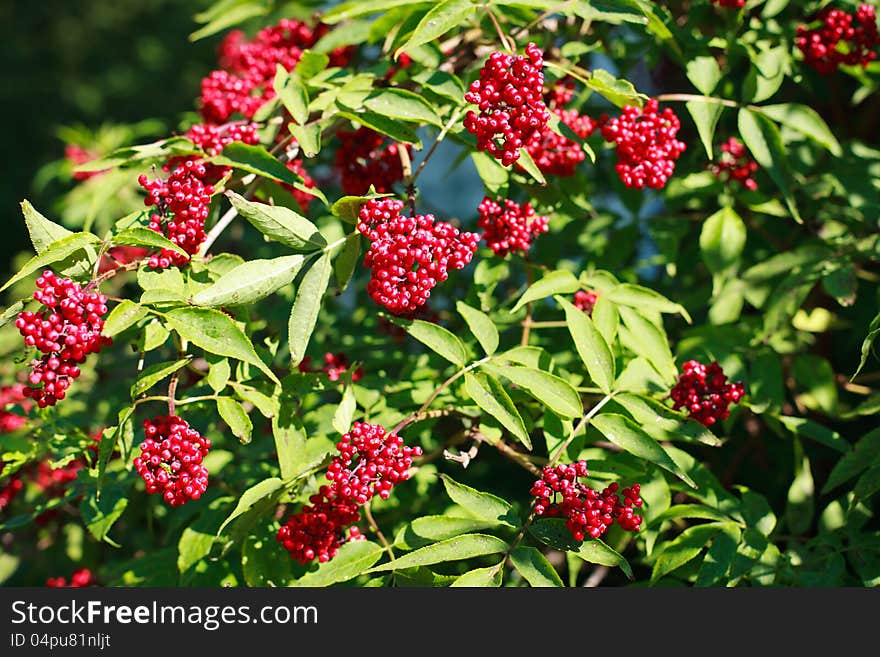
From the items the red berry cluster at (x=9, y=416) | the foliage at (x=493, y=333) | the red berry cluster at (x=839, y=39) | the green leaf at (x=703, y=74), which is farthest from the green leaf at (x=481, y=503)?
the red berry cluster at (x=9, y=416)

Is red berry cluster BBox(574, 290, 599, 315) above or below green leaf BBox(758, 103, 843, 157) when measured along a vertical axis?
below

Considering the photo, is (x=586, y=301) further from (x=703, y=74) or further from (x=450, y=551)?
(x=450, y=551)

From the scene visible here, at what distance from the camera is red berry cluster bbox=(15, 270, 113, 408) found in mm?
1130

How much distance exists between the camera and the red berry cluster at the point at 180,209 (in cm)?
127

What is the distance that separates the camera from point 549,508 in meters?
1.26

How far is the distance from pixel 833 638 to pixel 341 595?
A: 0.79 m

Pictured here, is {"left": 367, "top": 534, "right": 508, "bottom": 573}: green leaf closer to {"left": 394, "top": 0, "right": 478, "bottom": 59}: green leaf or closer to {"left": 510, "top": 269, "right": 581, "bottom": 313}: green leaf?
{"left": 510, "top": 269, "right": 581, "bottom": 313}: green leaf

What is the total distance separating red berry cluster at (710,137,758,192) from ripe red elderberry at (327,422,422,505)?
0.96 meters

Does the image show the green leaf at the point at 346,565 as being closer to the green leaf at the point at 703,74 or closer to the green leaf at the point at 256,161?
the green leaf at the point at 256,161

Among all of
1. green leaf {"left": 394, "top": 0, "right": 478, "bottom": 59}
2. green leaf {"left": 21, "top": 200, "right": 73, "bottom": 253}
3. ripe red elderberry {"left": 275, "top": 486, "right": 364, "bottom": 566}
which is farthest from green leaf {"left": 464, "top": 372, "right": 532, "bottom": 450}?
green leaf {"left": 21, "top": 200, "right": 73, "bottom": 253}

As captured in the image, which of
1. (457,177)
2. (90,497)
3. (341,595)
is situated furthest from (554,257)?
(457,177)

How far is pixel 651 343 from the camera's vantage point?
1.47 meters

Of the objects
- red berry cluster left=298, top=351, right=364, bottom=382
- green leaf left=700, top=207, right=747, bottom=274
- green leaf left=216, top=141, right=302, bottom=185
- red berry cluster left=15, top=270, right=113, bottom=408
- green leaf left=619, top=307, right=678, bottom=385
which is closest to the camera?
red berry cluster left=15, top=270, right=113, bottom=408

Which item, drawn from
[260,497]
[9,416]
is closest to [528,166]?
[260,497]
